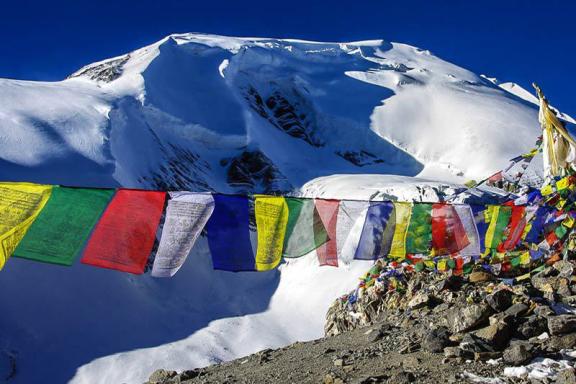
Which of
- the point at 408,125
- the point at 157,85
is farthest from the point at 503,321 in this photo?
the point at 408,125

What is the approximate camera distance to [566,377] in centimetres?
542

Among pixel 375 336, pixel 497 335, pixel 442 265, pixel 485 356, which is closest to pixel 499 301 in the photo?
pixel 497 335

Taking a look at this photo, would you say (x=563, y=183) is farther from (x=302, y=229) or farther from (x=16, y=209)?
(x=16, y=209)

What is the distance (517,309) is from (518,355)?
5.12 ft

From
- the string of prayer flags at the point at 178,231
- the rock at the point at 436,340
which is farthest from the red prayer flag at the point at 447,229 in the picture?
the string of prayer flags at the point at 178,231

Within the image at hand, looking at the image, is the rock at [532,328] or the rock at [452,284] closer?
the rock at [532,328]

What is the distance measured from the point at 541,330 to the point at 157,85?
132ft

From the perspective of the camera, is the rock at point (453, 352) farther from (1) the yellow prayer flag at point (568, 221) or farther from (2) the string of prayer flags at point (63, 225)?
(1) the yellow prayer flag at point (568, 221)

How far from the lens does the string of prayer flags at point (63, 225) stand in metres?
7.07

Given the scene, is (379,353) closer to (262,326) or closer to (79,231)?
(79,231)

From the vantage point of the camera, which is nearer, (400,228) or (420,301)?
(420,301)

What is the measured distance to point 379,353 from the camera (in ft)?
26.8

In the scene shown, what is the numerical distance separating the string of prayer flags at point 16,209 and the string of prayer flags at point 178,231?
161cm

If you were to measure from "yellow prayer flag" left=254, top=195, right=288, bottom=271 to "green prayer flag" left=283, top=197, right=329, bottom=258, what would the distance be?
0.37ft
